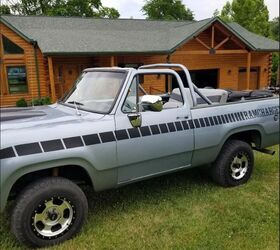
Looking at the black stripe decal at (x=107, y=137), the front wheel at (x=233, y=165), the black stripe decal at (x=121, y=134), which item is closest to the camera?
the black stripe decal at (x=107, y=137)

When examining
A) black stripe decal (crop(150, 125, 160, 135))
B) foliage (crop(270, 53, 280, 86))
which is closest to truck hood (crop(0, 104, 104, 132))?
black stripe decal (crop(150, 125, 160, 135))

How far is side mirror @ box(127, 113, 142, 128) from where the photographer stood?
4117 millimetres

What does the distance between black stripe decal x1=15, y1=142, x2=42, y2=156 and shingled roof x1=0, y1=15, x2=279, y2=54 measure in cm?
1096

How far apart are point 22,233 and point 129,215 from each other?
1.48 metres

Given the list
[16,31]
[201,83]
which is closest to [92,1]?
[16,31]

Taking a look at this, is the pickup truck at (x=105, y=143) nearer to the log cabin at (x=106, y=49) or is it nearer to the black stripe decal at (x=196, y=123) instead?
the black stripe decal at (x=196, y=123)

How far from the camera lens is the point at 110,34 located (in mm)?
18141

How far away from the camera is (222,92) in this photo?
601 cm

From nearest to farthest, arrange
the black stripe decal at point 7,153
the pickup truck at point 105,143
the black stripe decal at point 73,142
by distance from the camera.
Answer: the black stripe decal at point 7,153, the pickup truck at point 105,143, the black stripe decal at point 73,142

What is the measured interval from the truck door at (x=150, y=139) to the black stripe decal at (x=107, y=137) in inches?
2.6

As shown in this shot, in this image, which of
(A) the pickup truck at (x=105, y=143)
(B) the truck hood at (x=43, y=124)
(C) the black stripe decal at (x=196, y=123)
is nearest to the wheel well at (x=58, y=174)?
(A) the pickup truck at (x=105, y=143)

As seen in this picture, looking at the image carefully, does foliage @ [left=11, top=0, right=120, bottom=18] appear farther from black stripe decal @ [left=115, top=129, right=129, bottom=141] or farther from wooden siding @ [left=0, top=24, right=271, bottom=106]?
wooden siding @ [left=0, top=24, right=271, bottom=106]

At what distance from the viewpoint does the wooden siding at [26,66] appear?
16.0m

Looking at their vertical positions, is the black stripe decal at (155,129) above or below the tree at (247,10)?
below
